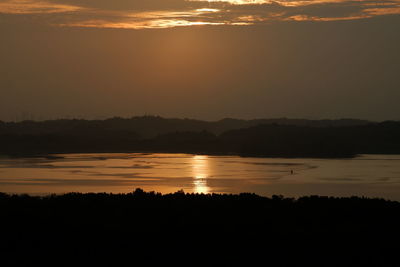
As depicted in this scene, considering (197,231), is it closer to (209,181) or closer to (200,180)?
(209,181)

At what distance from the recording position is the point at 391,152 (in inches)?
4766

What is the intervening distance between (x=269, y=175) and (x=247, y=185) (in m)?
11.9

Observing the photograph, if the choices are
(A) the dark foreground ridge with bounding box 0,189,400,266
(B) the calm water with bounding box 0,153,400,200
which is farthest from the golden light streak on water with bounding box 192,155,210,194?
(A) the dark foreground ridge with bounding box 0,189,400,266

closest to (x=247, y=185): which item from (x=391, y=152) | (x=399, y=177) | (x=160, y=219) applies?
(x=399, y=177)

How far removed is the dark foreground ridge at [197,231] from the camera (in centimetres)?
1524

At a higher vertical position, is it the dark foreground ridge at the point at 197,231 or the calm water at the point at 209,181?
the calm water at the point at 209,181

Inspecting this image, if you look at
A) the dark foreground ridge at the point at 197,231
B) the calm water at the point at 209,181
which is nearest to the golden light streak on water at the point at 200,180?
the calm water at the point at 209,181

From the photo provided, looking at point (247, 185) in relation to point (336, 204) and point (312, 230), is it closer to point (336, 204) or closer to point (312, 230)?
point (336, 204)

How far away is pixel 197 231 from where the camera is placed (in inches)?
675

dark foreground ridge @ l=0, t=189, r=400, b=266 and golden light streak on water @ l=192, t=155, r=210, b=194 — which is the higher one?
golden light streak on water @ l=192, t=155, r=210, b=194

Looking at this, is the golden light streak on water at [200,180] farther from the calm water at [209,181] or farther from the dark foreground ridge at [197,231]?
the dark foreground ridge at [197,231]

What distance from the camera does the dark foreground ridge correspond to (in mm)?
15236

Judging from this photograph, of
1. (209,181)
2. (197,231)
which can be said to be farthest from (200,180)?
(197,231)

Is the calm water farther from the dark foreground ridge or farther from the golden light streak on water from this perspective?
the dark foreground ridge
